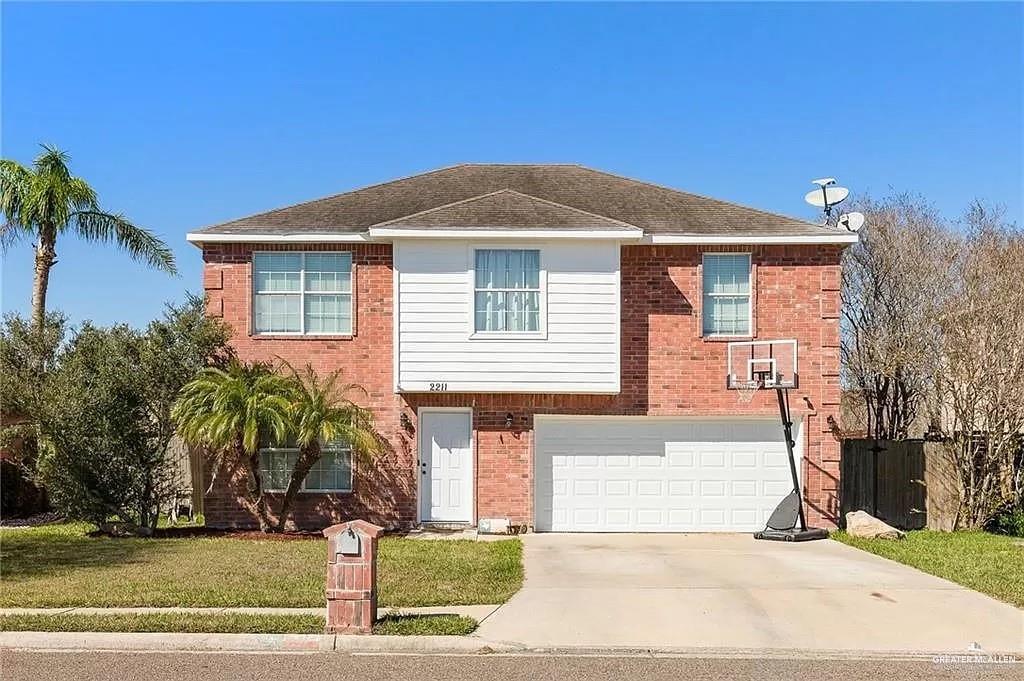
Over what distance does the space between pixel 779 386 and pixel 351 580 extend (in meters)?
9.39

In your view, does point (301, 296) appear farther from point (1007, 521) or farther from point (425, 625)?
point (1007, 521)

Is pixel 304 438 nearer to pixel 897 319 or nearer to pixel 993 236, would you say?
pixel 897 319

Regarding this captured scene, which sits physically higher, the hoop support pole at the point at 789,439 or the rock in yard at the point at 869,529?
the hoop support pole at the point at 789,439

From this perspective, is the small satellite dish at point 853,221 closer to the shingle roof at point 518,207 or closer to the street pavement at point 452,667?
the shingle roof at point 518,207

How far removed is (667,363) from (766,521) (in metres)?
3.21

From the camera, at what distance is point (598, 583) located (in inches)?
447

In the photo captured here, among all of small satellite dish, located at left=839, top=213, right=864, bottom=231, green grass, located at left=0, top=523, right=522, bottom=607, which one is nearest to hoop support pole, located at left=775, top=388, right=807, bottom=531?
small satellite dish, located at left=839, top=213, right=864, bottom=231

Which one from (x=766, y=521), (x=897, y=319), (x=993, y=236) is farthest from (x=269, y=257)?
(x=993, y=236)

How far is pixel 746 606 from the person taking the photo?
32.7ft

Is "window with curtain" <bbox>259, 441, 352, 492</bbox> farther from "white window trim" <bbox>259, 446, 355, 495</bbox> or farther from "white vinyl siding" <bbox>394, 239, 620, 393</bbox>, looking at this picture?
"white vinyl siding" <bbox>394, 239, 620, 393</bbox>

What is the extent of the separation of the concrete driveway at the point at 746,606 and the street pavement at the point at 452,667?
17.5 inches

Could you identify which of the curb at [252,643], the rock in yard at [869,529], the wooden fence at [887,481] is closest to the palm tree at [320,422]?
the curb at [252,643]

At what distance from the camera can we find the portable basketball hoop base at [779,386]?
15.8 metres

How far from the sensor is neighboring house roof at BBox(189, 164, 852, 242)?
1637 cm
